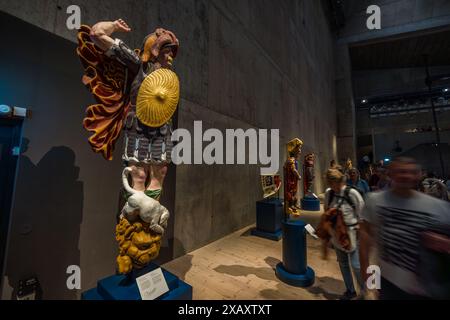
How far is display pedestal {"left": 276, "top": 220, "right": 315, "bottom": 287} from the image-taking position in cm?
228

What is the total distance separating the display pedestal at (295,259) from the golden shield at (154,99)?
2.01m

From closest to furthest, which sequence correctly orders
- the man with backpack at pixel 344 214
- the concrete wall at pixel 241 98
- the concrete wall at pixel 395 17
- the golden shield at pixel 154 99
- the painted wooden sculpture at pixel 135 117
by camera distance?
the painted wooden sculpture at pixel 135 117 → the golden shield at pixel 154 99 → the man with backpack at pixel 344 214 → the concrete wall at pixel 241 98 → the concrete wall at pixel 395 17

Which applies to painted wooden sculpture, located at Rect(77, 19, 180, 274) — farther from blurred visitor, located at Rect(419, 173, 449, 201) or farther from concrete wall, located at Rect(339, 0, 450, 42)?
concrete wall, located at Rect(339, 0, 450, 42)

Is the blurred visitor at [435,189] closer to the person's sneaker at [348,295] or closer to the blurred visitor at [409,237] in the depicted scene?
the person's sneaker at [348,295]

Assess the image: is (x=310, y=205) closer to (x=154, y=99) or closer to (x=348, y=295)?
(x=348, y=295)

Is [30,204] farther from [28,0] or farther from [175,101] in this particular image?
[28,0]

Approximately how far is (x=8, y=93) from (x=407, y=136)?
74.1ft

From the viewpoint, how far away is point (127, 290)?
149cm

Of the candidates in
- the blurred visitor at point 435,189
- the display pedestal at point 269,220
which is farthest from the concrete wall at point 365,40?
the display pedestal at point 269,220

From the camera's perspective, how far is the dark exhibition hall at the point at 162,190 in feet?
4.51

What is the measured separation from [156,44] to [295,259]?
2.70 meters

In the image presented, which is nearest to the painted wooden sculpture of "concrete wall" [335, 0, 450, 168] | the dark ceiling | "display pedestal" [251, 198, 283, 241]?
"display pedestal" [251, 198, 283, 241]

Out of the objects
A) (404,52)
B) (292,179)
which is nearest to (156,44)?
(292,179)

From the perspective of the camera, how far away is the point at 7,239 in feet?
4.78
